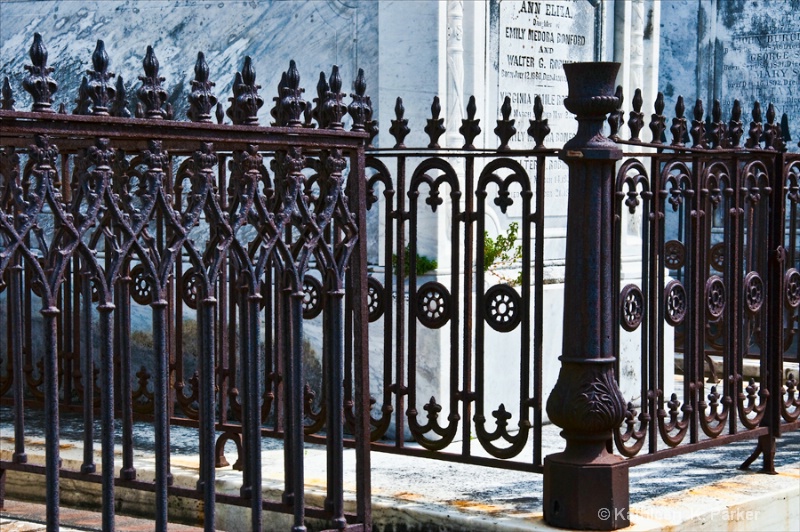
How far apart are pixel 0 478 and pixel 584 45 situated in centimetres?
379

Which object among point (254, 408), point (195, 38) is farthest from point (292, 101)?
point (195, 38)

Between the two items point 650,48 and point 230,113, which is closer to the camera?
point 230,113

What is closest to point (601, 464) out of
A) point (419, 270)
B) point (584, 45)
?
point (419, 270)

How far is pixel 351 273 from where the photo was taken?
15.7 ft

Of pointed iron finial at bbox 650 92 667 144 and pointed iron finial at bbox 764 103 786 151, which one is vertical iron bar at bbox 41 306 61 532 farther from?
pointed iron finial at bbox 764 103 786 151

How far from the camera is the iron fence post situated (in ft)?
15.3

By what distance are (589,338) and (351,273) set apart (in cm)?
86

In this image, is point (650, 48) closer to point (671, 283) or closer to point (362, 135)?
point (671, 283)

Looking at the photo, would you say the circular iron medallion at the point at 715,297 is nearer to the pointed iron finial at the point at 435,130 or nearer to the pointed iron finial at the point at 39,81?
the pointed iron finial at the point at 435,130

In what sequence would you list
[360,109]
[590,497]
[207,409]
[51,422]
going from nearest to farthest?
[51,422] → [207,409] → [360,109] → [590,497]

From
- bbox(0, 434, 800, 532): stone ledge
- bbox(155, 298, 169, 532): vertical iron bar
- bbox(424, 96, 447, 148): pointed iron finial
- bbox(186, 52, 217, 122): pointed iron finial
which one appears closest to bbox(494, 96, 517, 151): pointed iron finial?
bbox(424, 96, 447, 148): pointed iron finial

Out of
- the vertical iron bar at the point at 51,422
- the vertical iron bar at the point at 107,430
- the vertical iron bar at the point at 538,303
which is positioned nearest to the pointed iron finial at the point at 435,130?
the vertical iron bar at the point at 538,303

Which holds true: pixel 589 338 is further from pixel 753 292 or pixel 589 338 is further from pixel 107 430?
pixel 107 430

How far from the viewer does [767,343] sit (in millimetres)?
5820
